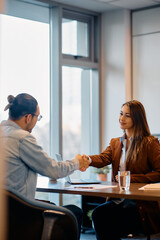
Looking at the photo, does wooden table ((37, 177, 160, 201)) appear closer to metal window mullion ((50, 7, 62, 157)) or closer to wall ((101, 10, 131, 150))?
metal window mullion ((50, 7, 62, 157))

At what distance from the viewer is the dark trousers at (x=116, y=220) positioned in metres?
2.63

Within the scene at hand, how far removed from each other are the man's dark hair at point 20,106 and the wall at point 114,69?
2.94 m

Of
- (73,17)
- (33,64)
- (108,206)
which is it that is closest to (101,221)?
(108,206)

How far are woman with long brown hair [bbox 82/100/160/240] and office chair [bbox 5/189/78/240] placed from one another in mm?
658

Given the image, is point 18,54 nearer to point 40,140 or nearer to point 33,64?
point 33,64

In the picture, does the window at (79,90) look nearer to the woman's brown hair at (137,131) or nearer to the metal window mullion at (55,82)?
the metal window mullion at (55,82)

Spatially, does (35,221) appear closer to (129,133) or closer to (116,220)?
(116,220)

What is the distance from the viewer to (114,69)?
5309 mm

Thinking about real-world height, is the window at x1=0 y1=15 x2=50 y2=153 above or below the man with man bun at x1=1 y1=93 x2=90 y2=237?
above

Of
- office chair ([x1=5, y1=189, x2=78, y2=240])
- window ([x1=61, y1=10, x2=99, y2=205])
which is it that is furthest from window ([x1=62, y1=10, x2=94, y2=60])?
office chair ([x1=5, y1=189, x2=78, y2=240])

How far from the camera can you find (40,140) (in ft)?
16.0

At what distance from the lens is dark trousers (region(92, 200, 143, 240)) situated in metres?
2.63

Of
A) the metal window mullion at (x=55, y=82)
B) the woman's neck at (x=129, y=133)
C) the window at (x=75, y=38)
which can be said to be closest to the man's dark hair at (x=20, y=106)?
the woman's neck at (x=129, y=133)

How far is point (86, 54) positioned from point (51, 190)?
3.14 m
